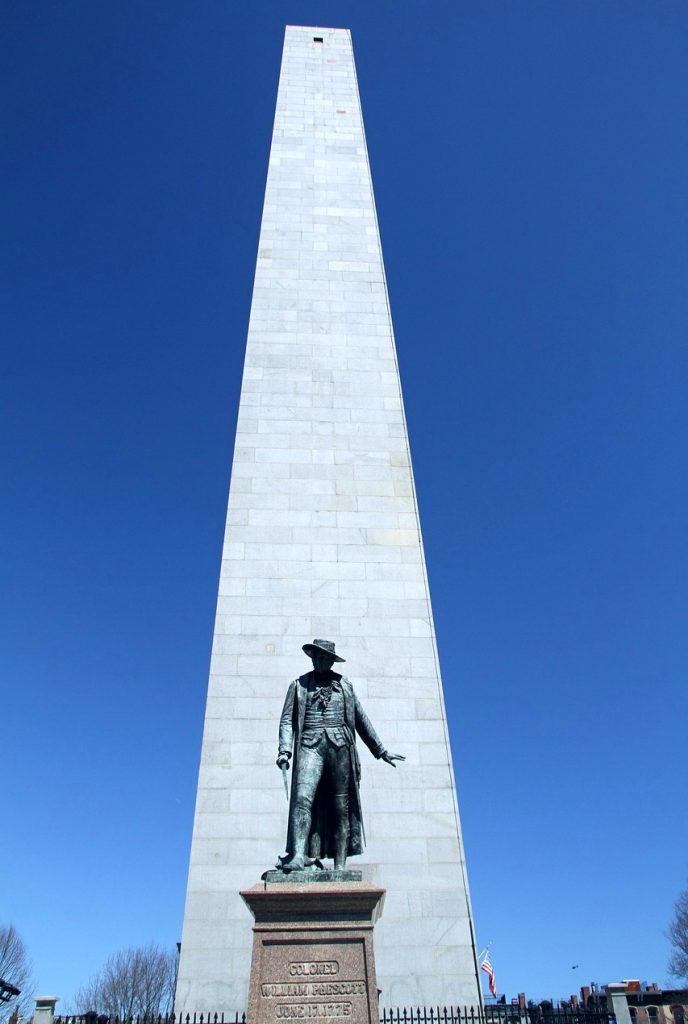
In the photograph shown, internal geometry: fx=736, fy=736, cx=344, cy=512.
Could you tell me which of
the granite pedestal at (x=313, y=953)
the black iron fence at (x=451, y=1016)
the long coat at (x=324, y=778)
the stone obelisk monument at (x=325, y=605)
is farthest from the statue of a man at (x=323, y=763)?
the stone obelisk monument at (x=325, y=605)

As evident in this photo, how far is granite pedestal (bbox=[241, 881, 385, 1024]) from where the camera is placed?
6.00 m

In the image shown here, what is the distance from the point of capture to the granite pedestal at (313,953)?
6.00 metres

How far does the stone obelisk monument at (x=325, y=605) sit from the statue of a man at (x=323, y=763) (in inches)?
172

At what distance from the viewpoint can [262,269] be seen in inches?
730

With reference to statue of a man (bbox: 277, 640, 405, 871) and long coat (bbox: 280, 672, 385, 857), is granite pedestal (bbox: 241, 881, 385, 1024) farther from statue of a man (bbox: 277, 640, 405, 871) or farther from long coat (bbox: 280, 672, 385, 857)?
long coat (bbox: 280, 672, 385, 857)

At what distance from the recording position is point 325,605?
1380 cm

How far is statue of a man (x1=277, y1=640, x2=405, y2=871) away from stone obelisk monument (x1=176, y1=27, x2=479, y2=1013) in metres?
4.38

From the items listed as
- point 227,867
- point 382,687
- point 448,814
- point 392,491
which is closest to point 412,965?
point 448,814

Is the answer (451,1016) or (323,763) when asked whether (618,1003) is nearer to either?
(451,1016)

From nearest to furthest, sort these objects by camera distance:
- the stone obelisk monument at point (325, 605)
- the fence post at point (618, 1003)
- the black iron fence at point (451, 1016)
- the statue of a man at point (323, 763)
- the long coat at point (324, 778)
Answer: the statue of a man at point (323, 763), the long coat at point (324, 778), the black iron fence at point (451, 1016), the stone obelisk monument at point (325, 605), the fence post at point (618, 1003)

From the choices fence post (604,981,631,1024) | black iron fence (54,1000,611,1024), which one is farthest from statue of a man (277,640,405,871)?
fence post (604,981,631,1024)

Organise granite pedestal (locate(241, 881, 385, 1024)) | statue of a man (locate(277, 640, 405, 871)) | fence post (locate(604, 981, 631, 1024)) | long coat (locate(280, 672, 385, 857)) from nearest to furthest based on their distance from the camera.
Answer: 1. granite pedestal (locate(241, 881, 385, 1024))
2. statue of a man (locate(277, 640, 405, 871))
3. long coat (locate(280, 672, 385, 857))
4. fence post (locate(604, 981, 631, 1024))

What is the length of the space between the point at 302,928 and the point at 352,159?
20637 mm

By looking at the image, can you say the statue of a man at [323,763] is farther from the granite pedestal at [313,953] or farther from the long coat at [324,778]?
the granite pedestal at [313,953]
